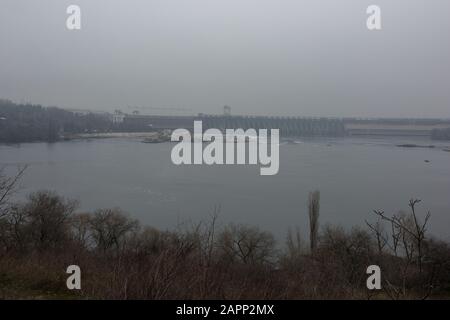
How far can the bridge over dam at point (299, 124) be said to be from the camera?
23.3 meters

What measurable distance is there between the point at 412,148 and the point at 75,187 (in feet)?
63.8

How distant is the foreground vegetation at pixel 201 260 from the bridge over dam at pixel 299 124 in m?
16.6

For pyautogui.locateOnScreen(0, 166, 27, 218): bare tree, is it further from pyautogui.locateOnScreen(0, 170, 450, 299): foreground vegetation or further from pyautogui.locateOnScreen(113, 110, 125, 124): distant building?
pyautogui.locateOnScreen(113, 110, 125, 124): distant building

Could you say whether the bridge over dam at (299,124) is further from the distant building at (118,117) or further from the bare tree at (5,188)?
the bare tree at (5,188)

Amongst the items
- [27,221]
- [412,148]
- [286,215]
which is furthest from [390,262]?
[412,148]

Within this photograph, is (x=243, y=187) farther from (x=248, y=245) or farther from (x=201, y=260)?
(x=201, y=260)

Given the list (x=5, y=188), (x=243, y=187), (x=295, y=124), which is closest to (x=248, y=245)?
(x=5, y=188)

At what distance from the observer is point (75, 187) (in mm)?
9117

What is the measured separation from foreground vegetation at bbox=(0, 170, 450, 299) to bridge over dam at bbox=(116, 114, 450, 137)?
1664cm

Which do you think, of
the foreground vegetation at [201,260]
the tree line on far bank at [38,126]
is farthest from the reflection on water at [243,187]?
the tree line on far bank at [38,126]

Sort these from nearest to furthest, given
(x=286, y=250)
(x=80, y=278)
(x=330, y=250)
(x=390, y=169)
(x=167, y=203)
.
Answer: (x=80, y=278) < (x=330, y=250) < (x=286, y=250) < (x=167, y=203) < (x=390, y=169)
